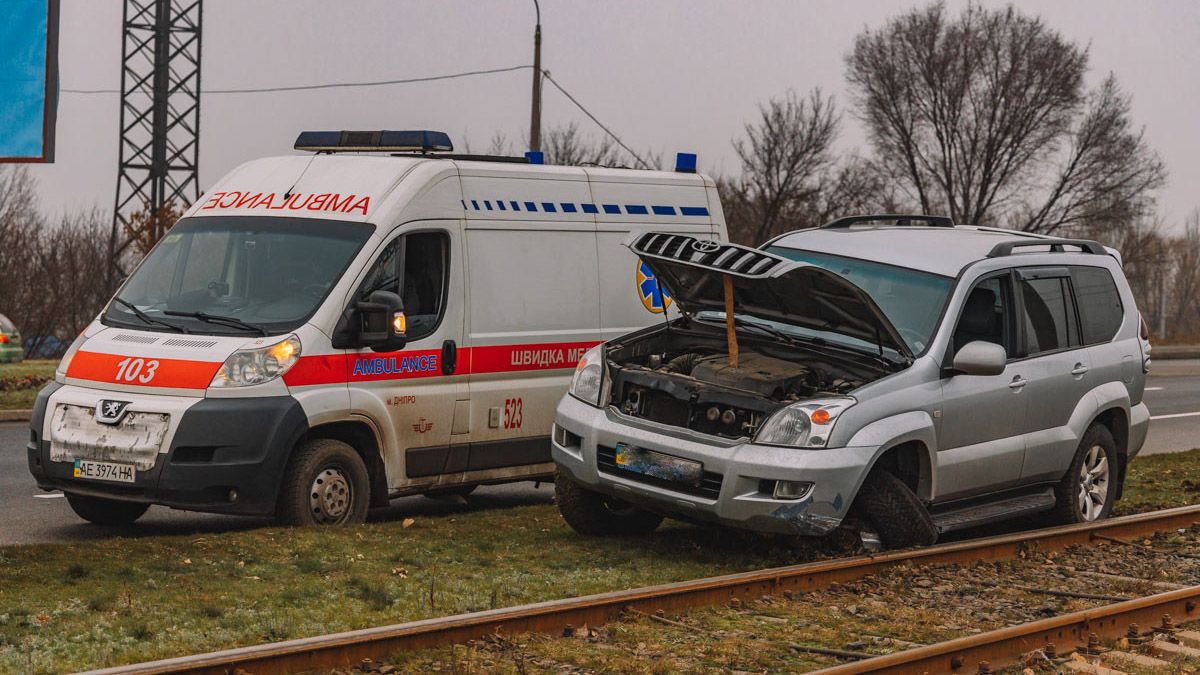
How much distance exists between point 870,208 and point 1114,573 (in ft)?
193

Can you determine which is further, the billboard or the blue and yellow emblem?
the blue and yellow emblem

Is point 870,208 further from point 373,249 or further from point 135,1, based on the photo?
point 373,249

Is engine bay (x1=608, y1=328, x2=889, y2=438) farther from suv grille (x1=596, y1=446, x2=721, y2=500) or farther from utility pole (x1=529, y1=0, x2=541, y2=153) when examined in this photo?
utility pole (x1=529, y1=0, x2=541, y2=153)

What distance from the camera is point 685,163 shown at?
12.5m

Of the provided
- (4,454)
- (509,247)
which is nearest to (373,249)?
(509,247)

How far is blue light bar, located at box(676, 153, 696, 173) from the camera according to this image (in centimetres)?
1250

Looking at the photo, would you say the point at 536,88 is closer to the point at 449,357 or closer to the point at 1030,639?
the point at 449,357

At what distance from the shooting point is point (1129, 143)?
67.9 meters

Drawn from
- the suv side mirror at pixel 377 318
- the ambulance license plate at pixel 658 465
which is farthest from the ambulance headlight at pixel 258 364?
the ambulance license plate at pixel 658 465

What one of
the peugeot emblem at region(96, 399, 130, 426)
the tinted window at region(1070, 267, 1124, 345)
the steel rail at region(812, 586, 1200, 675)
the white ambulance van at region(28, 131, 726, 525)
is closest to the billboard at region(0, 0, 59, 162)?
the white ambulance van at region(28, 131, 726, 525)

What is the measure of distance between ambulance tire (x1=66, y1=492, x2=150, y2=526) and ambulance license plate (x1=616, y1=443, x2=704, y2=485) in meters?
3.12

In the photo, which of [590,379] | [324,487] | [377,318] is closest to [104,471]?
[324,487]

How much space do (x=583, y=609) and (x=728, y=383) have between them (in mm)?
2166

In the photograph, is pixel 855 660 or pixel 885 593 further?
pixel 885 593
